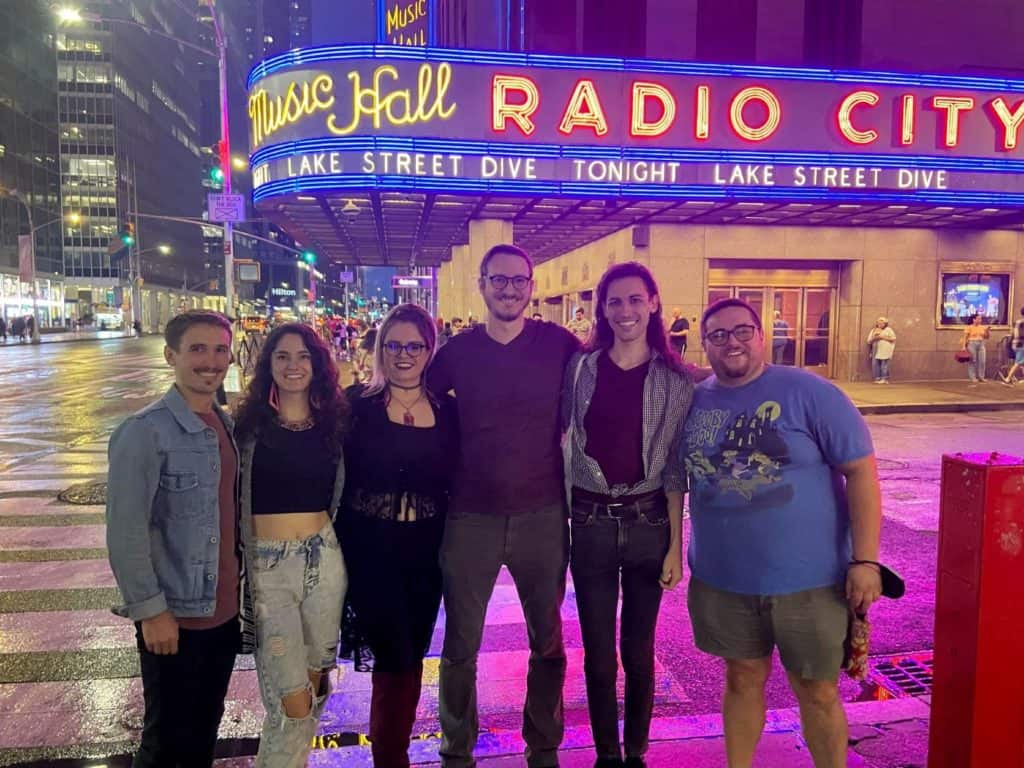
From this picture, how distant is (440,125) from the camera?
1457cm

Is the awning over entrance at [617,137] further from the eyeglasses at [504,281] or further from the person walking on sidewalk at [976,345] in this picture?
the eyeglasses at [504,281]

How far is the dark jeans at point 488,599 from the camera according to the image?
2.99 metres

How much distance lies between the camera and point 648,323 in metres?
3.14

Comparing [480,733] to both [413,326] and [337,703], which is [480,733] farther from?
[413,326]

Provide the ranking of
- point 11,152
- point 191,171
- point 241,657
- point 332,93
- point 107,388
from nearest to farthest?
point 241,657, point 332,93, point 107,388, point 11,152, point 191,171

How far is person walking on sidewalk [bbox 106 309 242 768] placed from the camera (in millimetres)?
2318

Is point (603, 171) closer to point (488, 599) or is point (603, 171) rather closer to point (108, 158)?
point (488, 599)

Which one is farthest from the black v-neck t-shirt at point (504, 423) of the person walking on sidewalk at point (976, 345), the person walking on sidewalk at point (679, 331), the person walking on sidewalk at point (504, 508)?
the person walking on sidewalk at point (976, 345)

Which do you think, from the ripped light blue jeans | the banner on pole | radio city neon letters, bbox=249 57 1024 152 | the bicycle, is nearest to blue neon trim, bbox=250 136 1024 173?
radio city neon letters, bbox=249 57 1024 152

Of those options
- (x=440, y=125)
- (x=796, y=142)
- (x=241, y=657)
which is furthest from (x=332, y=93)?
(x=241, y=657)

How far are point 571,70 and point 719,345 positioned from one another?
13.9 meters

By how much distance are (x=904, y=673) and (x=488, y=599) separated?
8.74 feet

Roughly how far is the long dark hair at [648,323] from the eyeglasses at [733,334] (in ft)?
1.13

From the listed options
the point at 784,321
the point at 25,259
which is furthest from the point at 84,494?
the point at 25,259
